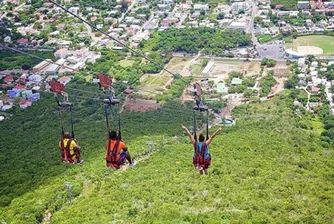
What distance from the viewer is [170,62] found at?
3947 cm

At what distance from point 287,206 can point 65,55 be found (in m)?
27.9

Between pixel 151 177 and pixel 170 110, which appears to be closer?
pixel 151 177

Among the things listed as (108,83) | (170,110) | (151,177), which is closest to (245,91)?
(170,110)

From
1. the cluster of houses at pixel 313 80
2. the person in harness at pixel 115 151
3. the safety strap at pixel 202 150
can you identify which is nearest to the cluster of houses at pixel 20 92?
the cluster of houses at pixel 313 80

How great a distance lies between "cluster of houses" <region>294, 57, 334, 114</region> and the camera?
31.9m

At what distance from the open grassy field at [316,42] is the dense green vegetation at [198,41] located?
3517 millimetres

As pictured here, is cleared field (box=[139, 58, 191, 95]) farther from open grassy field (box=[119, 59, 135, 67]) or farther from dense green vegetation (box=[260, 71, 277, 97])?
dense green vegetation (box=[260, 71, 277, 97])

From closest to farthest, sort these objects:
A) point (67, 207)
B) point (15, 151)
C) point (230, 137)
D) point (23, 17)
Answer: point (67, 207), point (230, 137), point (15, 151), point (23, 17)

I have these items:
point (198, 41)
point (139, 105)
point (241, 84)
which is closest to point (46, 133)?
point (139, 105)

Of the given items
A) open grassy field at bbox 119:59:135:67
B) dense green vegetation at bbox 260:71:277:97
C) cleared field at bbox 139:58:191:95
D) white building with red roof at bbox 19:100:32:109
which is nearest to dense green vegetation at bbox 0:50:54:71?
open grassy field at bbox 119:59:135:67

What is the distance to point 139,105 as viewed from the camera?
32.5m

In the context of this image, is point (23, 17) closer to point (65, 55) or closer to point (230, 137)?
point (65, 55)

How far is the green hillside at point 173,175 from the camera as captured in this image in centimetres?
1684

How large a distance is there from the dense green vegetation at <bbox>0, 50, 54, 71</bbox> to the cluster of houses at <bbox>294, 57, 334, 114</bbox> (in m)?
18.8
